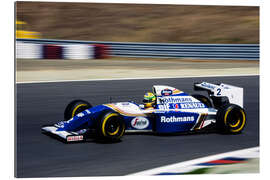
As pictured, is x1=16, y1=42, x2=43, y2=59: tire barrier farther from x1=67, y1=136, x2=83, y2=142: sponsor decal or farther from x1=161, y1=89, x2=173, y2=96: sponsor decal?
x1=67, y1=136, x2=83, y2=142: sponsor decal

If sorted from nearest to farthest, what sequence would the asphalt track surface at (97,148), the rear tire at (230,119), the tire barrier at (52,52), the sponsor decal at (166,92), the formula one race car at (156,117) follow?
the asphalt track surface at (97,148) < the formula one race car at (156,117) < the rear tire at (230,119) < the sponsor decal at (166,92) < the tire barrier at (52,52)

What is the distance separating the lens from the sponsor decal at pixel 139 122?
9.93m

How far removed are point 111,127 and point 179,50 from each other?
11.0 metres

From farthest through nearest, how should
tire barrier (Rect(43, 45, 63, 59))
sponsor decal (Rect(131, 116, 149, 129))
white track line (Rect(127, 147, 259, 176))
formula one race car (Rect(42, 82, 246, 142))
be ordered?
tire barrier (Rect(43, 45, 63, 59))
sponsor decal (Rect(131, 116, 149, 129))
formula one race car (Rect(42, 82, 246, 142))
white track line (Rect(127, 147, 259, 176))

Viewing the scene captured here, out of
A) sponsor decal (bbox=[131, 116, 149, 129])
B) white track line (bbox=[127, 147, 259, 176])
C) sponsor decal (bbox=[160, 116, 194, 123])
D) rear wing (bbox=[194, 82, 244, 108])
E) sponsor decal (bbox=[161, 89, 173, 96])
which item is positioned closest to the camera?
white track line (bbox=[127, 147, 259, 176])

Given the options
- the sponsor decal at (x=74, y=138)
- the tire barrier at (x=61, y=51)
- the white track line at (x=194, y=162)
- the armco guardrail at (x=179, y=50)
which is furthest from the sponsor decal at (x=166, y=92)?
the armco guardrail at (x=179, y=50)

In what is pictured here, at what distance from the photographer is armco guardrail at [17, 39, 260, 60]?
19.6 meters

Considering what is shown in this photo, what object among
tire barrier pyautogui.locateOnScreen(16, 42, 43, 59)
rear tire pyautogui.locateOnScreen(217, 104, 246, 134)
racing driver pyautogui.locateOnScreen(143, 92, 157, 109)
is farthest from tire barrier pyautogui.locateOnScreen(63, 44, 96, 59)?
rear tire pyautogui.locateOnScreen(217, 104, 246, 134)

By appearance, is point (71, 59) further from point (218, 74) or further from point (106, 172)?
point (106, 172)

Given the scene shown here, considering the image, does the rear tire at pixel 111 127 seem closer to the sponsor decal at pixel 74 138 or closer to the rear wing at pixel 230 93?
the sponsor decal at pixel 74 138

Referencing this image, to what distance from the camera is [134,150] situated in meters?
9.04

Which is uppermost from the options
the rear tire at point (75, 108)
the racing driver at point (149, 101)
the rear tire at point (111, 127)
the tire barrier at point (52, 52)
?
the tire barrier at point (52, 52)

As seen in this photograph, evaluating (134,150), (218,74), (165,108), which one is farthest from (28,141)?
(218,74)

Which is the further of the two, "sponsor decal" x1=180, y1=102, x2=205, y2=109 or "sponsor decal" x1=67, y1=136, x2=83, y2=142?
"sponsor decal" x1=180, y1=102, x2=205, y2=109
